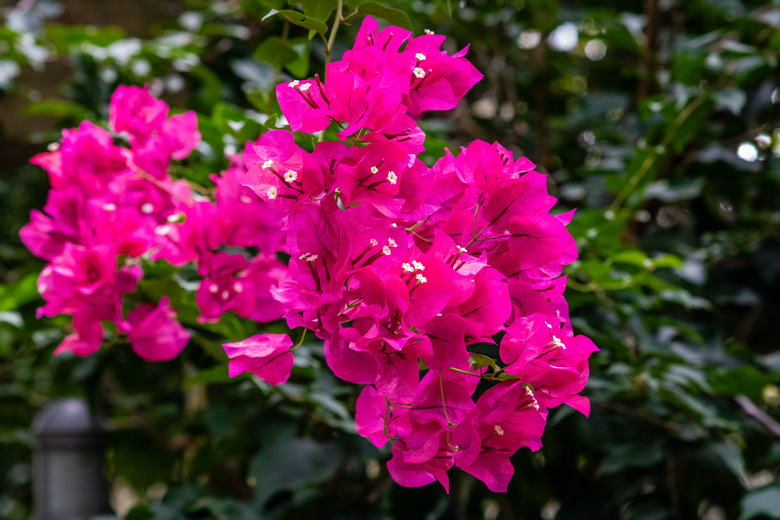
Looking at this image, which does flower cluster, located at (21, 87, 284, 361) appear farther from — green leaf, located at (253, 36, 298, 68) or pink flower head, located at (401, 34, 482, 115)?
pink flower head, located at (401, 34, 482, 115)

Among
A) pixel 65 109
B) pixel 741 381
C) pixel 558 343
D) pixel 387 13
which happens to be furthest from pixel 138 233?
pixel 741 381

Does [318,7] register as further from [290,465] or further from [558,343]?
[290,465]

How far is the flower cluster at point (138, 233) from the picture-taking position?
0.59 m

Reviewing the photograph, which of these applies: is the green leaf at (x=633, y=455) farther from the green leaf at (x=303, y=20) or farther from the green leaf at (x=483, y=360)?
the green leaf at (x=303, y=20)

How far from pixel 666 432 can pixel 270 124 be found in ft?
2.28

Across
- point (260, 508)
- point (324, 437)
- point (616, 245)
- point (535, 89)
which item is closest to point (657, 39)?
point (535, 89)

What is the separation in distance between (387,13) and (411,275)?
212 millimetres

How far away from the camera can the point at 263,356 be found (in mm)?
391

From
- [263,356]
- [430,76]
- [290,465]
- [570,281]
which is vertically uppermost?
[430,76]

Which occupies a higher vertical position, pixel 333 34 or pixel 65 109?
pixel 333 34

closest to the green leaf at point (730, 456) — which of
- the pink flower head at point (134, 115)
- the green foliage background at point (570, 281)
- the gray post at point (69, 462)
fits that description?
the green foliage background at point (570, 281)

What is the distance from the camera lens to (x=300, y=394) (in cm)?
75

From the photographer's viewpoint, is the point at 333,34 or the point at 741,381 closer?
the point at 333,34

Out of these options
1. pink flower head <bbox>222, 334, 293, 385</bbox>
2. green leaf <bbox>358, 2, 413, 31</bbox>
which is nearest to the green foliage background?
green leaf <bbox>358, 2, 413, 31</bbox>
